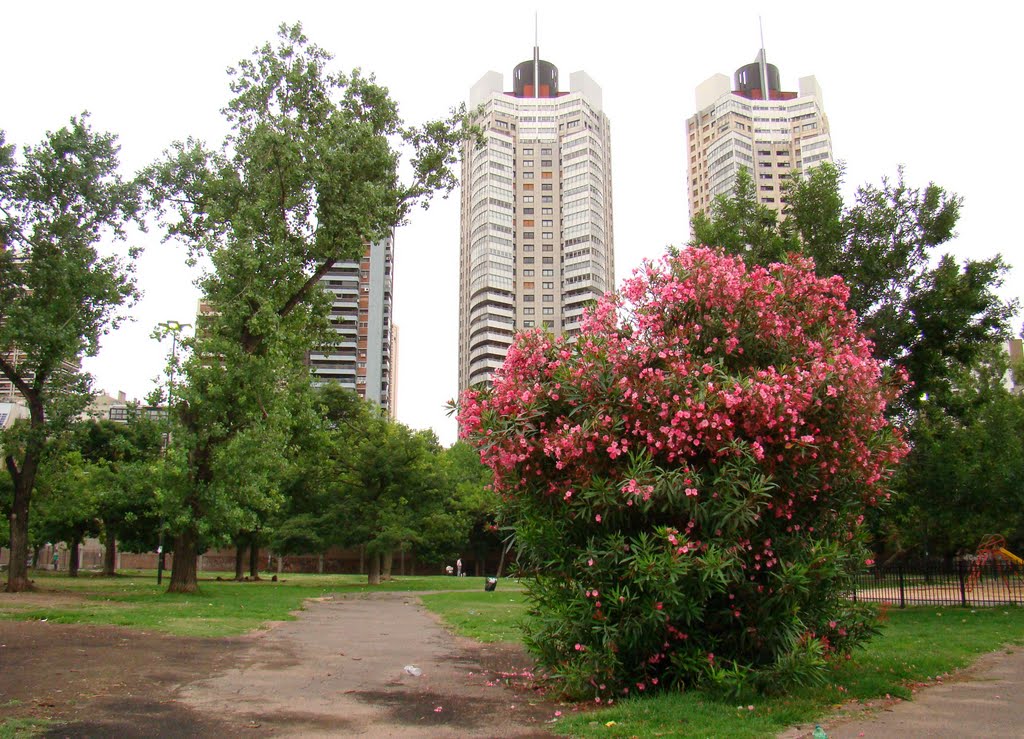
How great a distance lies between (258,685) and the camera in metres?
8.64

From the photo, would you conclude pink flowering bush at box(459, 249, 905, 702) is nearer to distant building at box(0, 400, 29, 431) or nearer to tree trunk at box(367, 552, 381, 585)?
tree trunk at box(367, 552, 381, 585)

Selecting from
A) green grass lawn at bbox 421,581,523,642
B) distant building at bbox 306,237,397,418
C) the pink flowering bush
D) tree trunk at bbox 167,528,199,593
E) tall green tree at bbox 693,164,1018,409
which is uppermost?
distant building at bbox 306,237,397,418

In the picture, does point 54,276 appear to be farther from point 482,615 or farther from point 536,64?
point 536,64

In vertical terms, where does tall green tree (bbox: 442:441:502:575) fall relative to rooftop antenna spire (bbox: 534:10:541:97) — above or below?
below

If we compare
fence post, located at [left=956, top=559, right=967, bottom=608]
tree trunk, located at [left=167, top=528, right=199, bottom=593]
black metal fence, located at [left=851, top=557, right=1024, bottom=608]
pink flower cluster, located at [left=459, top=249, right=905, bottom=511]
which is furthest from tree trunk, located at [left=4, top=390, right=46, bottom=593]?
fence post, located at [left=956, top=559, right=967, bottom=608]

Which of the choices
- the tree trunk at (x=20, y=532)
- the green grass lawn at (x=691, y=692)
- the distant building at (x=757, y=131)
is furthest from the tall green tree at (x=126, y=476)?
the distant building at (x=757, y=131)

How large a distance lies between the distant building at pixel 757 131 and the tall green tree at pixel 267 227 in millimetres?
111429

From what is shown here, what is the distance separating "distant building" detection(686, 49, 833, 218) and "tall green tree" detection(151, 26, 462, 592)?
366 ft

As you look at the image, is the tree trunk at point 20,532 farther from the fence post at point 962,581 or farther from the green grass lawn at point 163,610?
the fence post at point 962,581

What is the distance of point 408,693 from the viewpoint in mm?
8430

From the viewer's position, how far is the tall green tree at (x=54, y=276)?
72.5ft

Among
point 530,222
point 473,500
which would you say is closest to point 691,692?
point 473,500

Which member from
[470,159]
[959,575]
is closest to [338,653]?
[959,575]

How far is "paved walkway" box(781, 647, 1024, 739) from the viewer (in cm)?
637
